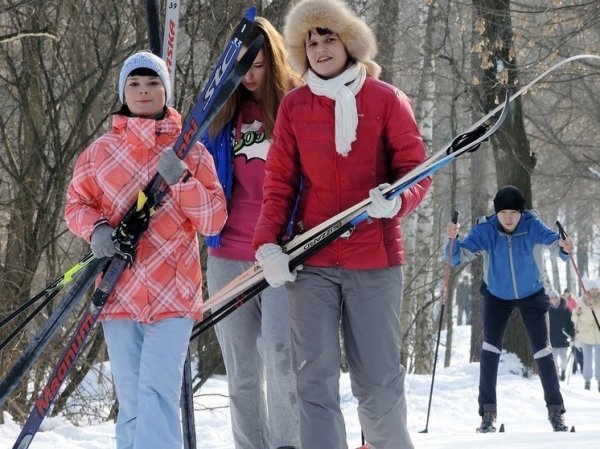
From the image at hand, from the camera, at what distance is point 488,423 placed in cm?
771

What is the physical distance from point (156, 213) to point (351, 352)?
906 millimetres

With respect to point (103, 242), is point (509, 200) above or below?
above

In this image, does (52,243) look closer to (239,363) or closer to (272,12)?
(272,12)

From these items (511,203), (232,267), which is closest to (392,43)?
(511,203)

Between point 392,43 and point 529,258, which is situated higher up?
point 392,43

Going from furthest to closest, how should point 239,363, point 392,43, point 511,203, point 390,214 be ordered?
point 392,43 < point 511,203 < point 239,363 < point 390,214

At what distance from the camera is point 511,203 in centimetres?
764

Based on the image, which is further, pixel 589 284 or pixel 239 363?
pixel 589 284

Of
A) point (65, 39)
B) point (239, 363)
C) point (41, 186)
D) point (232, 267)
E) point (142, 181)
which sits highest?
point (65, 39)

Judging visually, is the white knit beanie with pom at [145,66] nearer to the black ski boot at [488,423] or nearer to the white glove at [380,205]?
the white glove at [380,205]

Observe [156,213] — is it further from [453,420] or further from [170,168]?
[453,420]

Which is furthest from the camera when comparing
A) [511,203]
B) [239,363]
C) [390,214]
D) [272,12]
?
[272,12]

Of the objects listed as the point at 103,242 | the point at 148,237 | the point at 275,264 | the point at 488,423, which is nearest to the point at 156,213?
the point at 148,237

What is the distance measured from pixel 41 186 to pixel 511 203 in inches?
166
